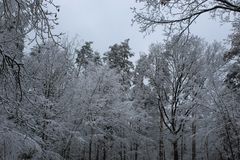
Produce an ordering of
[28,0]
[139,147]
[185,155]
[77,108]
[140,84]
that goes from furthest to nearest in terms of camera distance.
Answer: [185,155], [139,147], [140,84], [77,108], [28,0]

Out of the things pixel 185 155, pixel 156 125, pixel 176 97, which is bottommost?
pixel 185 155

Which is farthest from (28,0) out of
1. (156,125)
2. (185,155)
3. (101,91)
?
(185,155)

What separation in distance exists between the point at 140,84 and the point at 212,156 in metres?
10.4

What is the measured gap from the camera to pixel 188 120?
16.8 meters

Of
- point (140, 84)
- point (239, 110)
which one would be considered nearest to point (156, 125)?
point (140, 84)

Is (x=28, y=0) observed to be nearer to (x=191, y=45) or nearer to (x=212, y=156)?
(x=191, y=45)

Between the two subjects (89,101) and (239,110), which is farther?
(89,101)

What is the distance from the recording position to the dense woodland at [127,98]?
5.57m

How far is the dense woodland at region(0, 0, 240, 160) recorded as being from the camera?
557 centimetres

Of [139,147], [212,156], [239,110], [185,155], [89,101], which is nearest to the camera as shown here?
[239,110]

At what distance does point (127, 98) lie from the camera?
72.8 feet

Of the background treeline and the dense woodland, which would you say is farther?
the background treeline

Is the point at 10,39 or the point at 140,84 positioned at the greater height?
the point at 140,84

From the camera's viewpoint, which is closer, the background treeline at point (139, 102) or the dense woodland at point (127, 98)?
the dense woodland at point (127, 98)
